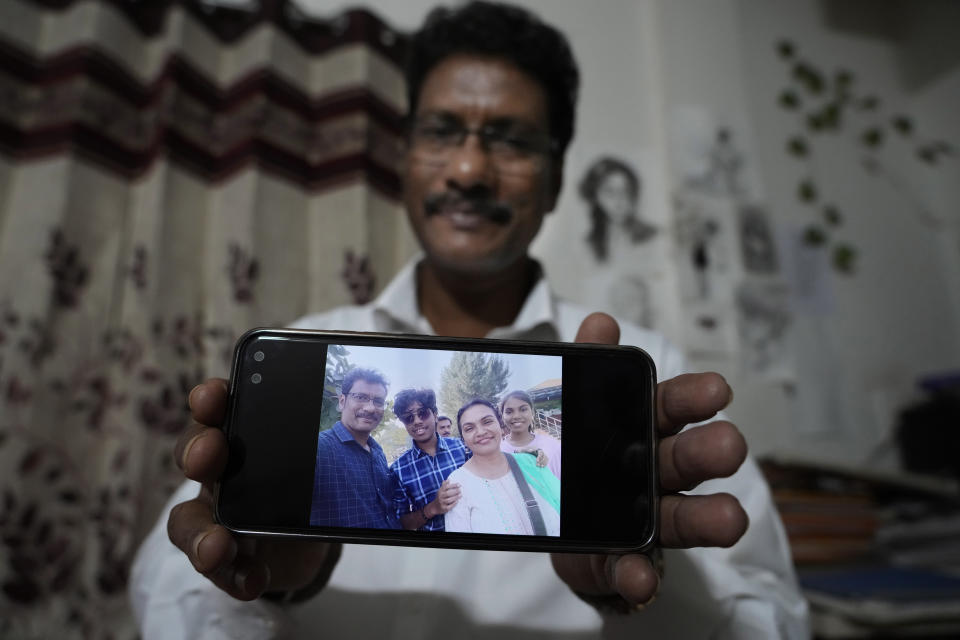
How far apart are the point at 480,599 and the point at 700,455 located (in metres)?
0.37

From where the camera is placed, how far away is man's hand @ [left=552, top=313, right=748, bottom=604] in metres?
0.33

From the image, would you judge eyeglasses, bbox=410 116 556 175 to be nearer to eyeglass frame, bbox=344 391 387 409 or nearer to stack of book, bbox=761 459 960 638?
eyeglass frame, bbox=344 391 387 409

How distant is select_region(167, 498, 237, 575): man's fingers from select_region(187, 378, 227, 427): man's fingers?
6 cm

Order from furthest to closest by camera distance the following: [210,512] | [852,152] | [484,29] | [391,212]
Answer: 1. [852,152]
2. [391,212]
3. [484,29]
4. [210,512]

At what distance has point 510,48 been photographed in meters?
0.75

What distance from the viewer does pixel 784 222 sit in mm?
1290

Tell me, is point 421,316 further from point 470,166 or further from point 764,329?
point 764,329

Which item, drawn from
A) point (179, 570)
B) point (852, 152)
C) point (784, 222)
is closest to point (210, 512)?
point (179, 570)

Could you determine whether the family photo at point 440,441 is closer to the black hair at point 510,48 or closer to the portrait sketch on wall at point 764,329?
the black hair at point 510,48

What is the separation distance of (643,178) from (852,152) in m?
0.66

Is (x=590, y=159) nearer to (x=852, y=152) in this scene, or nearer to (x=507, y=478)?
(x=852, y=152)

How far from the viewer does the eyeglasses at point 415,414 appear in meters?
0.40

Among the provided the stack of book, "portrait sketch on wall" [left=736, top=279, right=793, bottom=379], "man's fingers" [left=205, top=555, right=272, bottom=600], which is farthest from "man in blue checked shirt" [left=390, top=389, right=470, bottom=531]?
"portrait sketch on wall" [left=736, top=279, right=793, bottom=379]

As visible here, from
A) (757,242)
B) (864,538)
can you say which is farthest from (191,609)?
(757,242)
